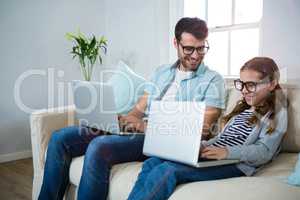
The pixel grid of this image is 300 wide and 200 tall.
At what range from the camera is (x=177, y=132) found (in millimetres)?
1176

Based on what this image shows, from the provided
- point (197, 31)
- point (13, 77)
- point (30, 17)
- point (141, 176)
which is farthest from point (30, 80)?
point (141, 176)

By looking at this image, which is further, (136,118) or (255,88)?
(136,118)

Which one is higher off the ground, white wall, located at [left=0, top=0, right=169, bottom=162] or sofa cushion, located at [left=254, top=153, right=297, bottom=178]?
white wall, located at [left=0, top=0, right=169, bottom=162]

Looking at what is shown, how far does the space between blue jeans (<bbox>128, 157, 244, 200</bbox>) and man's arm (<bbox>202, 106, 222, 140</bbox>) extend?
A: 0.90ft

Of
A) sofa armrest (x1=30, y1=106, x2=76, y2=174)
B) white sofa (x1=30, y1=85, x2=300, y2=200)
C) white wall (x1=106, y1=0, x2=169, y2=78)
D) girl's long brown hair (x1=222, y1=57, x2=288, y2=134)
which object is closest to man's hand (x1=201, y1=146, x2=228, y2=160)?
white sofa (x1=30, y1=85, x2=300, y2=200)

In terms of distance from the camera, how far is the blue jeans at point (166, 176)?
1.08 m

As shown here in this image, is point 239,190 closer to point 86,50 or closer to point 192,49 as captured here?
point 192,49

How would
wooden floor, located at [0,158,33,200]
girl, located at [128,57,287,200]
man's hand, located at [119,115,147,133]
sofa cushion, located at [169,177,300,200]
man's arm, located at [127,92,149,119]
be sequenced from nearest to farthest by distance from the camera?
A: sofa cushion, located at [169,177,300,200] < girl, located at [128,57,287,200] < man's hand, located at [119,115,147,133] < man's arm, located at [127,92,149,119] < wooden floor, located at [0,158,33,200]

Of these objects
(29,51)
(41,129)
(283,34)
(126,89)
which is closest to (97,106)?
(126,89)

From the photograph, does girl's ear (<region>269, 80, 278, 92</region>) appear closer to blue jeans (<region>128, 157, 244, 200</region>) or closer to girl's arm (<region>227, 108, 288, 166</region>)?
girl's arm (<region>227, 108, 288, 166</region>)

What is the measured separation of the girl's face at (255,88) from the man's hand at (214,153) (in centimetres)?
30

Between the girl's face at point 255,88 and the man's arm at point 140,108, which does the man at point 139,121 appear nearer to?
the man's arm at point 140,108

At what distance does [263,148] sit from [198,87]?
41 cm

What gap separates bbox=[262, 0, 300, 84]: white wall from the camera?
68.9 inches
